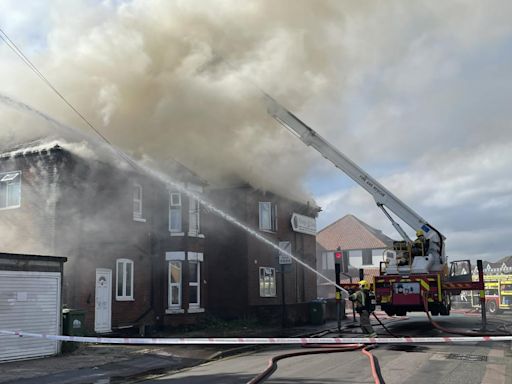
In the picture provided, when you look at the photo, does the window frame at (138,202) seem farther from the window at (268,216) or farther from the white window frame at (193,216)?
the window at (268,216)

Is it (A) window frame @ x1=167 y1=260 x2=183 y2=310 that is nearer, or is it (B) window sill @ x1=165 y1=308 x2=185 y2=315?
(B) window sill @ x1=165 y1=308 x2=185 y2=315

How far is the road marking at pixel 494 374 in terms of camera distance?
8.44m

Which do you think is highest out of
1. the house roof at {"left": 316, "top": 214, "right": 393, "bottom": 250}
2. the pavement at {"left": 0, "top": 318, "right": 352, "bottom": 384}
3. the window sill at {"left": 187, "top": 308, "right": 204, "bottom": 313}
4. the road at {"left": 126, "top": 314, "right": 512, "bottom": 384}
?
the house roof at {"left": 316, "top": 214, "right": 393, "bottom": 250}

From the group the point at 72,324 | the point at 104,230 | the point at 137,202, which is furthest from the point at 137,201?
the point at 72,324

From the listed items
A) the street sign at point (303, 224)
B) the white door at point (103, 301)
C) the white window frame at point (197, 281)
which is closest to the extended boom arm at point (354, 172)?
the white window frame at point (197, 281)

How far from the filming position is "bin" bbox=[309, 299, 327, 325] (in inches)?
881

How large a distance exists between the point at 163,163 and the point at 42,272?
6523 millimetres

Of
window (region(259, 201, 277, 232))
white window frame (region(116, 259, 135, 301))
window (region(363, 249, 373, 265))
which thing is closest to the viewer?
white window frame (region(116, 259, 135, 301))

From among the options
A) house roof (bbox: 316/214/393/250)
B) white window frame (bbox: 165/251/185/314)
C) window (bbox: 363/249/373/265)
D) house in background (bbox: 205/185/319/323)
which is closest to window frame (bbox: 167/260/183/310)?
white window frame (bbox: 165/251/185/314)

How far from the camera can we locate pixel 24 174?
663 inches

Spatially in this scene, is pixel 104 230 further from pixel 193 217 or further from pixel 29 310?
pixel 29 310

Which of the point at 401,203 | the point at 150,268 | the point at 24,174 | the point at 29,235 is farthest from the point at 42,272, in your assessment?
the point at 401,203

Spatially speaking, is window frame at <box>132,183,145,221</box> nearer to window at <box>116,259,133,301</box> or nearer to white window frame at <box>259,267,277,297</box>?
window at <box>116,259,133,301</box>

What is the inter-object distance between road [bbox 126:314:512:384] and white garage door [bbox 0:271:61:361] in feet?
12.5
